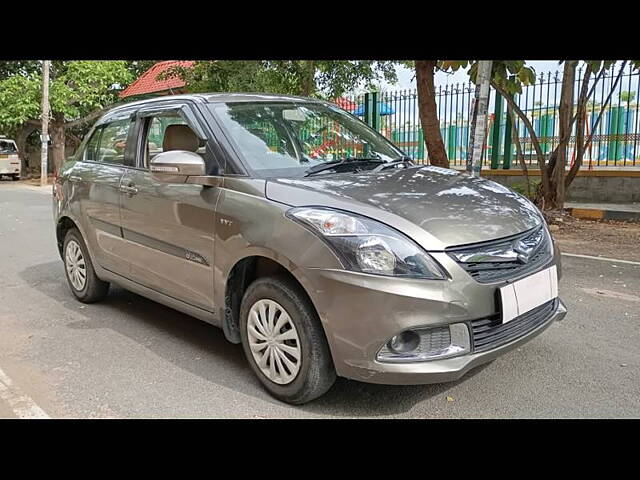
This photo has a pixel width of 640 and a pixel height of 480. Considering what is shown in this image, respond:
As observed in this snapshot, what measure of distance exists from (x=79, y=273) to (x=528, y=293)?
385 cm

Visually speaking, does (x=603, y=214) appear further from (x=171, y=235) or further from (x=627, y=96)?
(x=171, y=235)

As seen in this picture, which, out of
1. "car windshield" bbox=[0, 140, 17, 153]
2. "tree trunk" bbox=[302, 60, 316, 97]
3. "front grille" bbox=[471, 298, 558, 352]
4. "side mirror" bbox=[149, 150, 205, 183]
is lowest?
"front grille" bbox=[471, 298, 558, 352]

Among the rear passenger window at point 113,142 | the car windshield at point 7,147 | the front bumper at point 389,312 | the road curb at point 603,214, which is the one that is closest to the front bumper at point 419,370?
the front bumper at point 389,312

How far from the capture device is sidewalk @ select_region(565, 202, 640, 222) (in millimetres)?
9523

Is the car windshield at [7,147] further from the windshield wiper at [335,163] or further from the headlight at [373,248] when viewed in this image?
the headlight at [373,248]

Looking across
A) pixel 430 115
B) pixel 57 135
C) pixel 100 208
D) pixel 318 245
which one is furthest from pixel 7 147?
pixel 318 245

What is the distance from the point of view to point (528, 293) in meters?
3.02

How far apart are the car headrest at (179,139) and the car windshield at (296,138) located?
362mm

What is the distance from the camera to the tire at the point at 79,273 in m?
5.01

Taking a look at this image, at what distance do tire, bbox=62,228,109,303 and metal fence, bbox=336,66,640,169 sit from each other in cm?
733

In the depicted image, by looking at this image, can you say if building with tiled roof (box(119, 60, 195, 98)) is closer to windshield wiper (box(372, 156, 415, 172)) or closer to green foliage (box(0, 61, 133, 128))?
green foliage (box(0, 61, 133, 128))

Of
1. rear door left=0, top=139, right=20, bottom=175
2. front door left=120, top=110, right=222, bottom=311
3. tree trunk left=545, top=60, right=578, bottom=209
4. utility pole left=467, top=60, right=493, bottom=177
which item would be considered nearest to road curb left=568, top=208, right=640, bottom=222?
tree trunk left=545, top=60, right=578, bottom=209
